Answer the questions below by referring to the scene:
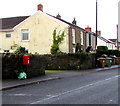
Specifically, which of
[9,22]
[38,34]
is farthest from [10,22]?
[38,34]

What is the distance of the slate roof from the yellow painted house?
371mm

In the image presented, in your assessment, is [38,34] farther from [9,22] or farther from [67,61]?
[67,61]

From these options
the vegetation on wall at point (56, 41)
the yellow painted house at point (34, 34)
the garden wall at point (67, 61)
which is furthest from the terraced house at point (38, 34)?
the garden wall at point (67, 61)

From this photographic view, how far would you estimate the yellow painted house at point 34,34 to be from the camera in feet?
106

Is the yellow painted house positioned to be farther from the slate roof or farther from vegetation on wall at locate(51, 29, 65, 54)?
vegetation on wall at locate(51, 29, 65, 54)

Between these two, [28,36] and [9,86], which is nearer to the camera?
[9,86]

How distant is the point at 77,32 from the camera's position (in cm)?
3453

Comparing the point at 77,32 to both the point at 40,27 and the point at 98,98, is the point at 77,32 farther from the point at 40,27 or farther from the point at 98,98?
the point at 98,98

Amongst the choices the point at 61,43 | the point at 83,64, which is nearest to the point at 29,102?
the point at 83,64

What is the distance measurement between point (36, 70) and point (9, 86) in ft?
17.6

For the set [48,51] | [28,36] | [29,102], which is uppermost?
[28,36]

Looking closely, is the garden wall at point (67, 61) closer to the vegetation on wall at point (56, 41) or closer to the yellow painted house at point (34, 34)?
the vegetation on wall at point (56, 41)

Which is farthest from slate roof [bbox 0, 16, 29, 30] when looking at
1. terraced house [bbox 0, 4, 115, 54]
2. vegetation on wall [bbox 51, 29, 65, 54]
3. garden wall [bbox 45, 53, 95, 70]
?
garden wall [bbox 45, 53, 95, 70]

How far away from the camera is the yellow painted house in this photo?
32.3m
